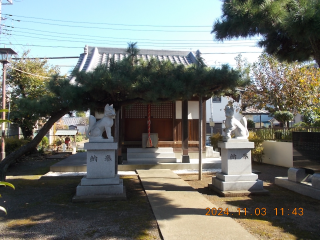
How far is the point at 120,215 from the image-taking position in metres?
5.16

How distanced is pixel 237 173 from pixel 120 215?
344cm

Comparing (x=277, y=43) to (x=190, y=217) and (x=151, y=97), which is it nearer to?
(x=151, y=97)

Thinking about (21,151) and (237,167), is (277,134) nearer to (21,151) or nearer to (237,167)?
(237,167)

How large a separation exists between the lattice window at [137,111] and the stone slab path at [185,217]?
5.47m

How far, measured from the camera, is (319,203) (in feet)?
19.9

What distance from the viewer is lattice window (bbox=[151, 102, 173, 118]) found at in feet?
42.2

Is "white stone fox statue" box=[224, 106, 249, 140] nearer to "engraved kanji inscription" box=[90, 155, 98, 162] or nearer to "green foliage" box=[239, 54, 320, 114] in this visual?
"engraved kanji inscription" box=[90, 155, 98, 162]

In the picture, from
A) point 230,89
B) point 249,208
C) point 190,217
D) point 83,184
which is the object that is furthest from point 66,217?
point 230,89

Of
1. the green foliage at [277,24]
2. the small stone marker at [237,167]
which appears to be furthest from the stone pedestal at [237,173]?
the green foliage at [277,24]

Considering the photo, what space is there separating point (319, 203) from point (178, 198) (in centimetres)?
328

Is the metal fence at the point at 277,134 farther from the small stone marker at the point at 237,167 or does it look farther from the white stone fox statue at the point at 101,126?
the white stone fox statue at the point at 101,126

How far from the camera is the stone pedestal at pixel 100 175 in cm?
629

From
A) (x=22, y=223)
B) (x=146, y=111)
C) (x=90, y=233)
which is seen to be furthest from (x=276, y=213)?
(x=146, y=111)
